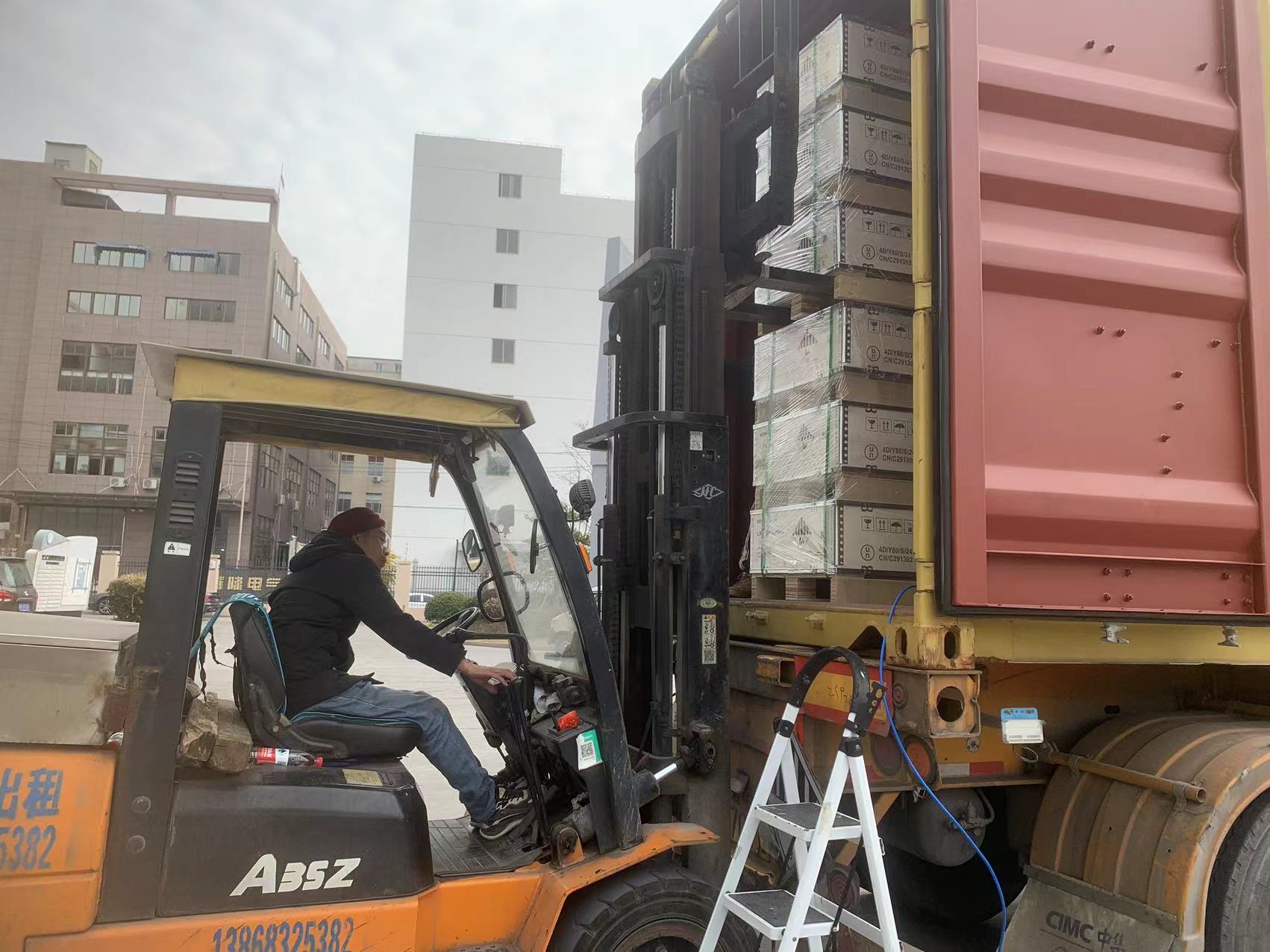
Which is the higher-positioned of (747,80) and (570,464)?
(570,464)

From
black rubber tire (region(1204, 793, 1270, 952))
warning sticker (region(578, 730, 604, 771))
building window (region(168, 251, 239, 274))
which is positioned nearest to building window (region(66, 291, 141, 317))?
building window (region(168, 251, 239, 274))

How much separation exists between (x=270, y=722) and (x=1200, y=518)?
3.00 m

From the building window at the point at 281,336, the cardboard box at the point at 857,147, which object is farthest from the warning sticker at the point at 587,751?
the building window at the point at 281,336

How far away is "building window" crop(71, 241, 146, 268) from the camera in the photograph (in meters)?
43.2

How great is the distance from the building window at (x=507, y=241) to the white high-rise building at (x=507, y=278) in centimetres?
4

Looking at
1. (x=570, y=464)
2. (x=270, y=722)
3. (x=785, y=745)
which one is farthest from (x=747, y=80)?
(x=570, y=464)

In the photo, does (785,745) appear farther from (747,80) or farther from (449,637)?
(747,80)

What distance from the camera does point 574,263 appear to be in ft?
138

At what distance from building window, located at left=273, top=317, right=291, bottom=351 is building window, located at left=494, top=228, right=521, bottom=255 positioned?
12733 mm

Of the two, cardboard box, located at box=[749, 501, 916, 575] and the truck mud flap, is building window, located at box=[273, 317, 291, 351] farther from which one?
the truck mud flap

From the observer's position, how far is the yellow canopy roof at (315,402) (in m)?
2.43

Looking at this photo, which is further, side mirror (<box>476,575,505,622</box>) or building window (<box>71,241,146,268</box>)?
building window (<box>71,241,146,268</box>)

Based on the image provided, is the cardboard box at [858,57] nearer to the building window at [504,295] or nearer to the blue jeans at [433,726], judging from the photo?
the blue jeans at [433,726]

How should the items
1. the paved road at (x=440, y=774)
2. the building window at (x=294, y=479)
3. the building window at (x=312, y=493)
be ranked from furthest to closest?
the building window at (x=312, y=493), the building window at (x=294, y=479), the paved road at (x=440, y=774)
